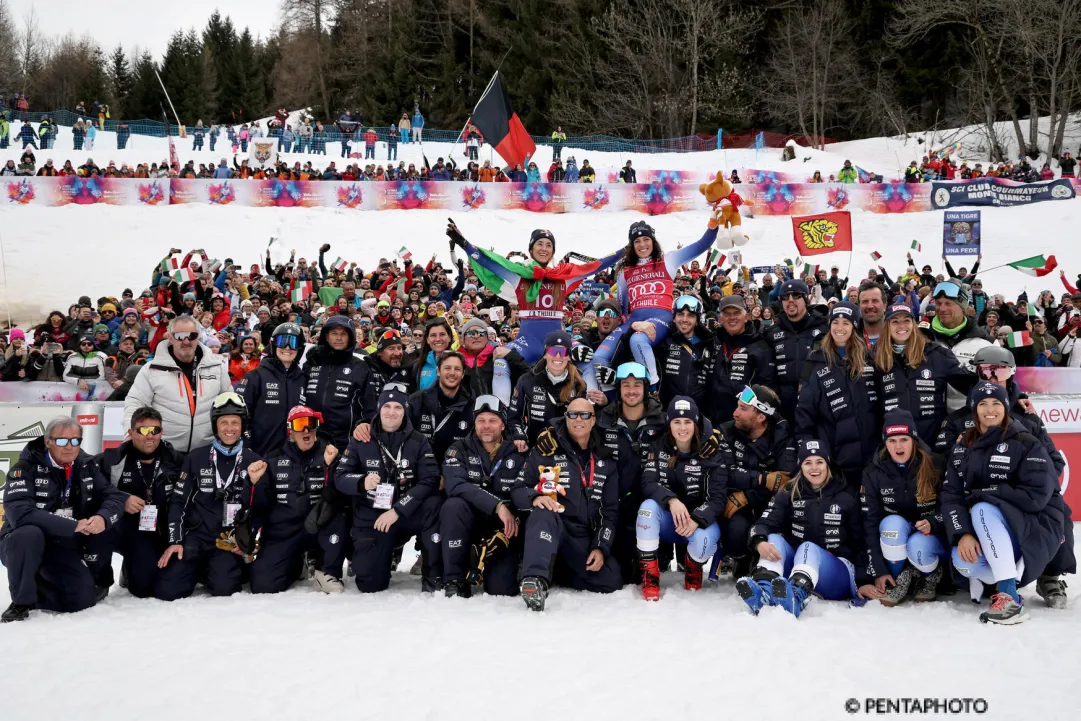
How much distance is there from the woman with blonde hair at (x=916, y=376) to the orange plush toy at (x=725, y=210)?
1546mm

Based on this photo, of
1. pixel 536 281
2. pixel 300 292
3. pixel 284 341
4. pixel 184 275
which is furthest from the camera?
pixel 300 292

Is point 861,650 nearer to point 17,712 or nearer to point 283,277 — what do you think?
point 17,712

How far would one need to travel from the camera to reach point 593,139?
40188mm

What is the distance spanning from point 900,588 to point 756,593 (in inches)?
36.3

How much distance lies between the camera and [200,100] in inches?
2138

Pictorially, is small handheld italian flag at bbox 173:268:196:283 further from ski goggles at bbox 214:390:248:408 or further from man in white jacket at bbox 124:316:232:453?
ski goggles at bbox 214:390:248:408

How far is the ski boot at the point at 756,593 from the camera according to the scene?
5.33 metres

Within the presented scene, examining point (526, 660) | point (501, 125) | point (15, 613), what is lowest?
point (15, 613)

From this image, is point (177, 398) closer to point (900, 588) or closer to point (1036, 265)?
point (900, 588)

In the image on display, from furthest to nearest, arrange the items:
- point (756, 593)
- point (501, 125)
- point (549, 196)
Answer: point (549, 196) → point (501, 125) → point (756, 593)

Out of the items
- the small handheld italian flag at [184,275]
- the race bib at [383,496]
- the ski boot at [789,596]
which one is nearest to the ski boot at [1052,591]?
the ski boot at [789,596]

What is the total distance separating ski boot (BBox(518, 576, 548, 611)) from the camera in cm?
548

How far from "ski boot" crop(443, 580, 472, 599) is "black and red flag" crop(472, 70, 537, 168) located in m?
9.23

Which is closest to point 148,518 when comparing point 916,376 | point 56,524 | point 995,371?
point 56,524
